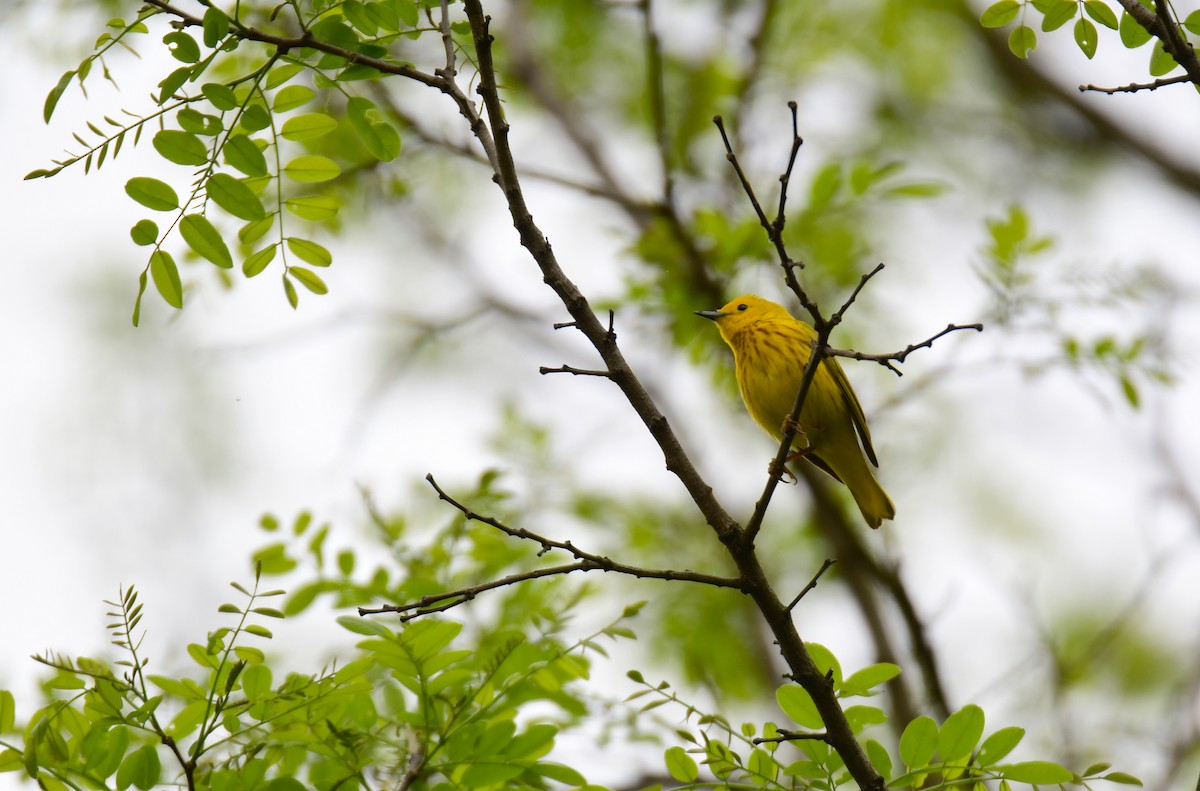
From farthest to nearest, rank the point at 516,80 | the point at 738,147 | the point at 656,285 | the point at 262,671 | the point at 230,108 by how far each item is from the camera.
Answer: the point at 516,80 < the point at 738,147 < the point at 656,285 < the point at 262,671 < the point at 230,108

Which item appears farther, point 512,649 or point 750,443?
point 750,443

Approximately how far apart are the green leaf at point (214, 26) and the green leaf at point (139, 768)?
1603mm

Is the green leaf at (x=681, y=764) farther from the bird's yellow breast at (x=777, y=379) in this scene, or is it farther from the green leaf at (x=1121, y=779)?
the bird's yellow breast at (x=777, y=379)

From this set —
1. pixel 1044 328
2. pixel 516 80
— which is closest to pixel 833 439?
pixel 1044 328

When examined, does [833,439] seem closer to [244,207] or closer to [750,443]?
[750,443]

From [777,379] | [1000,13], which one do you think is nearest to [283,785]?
[1000,13]

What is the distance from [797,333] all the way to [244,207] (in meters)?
3.57

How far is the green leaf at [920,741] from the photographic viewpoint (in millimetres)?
2787

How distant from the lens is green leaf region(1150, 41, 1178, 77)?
3.01 metres

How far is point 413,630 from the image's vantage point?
3020mm

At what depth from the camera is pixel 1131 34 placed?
302 centimetres

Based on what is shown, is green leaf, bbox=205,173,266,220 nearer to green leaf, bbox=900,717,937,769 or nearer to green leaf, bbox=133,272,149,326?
green leaf, bbox=133,272,149,326

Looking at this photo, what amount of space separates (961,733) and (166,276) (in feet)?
7.21

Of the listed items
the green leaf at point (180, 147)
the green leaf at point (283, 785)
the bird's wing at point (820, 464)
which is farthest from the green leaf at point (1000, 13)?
the bird's wing at point (820, 464)
